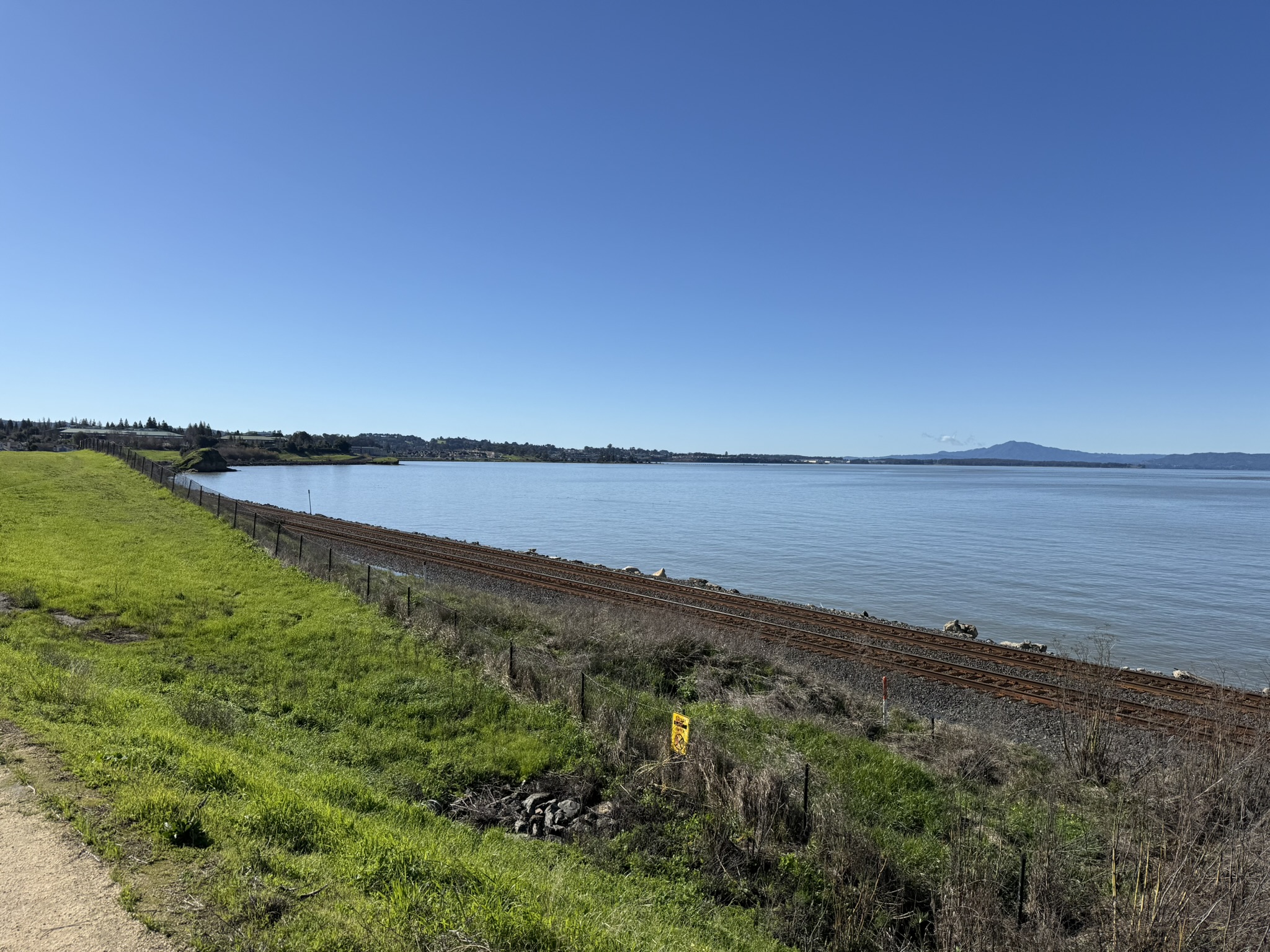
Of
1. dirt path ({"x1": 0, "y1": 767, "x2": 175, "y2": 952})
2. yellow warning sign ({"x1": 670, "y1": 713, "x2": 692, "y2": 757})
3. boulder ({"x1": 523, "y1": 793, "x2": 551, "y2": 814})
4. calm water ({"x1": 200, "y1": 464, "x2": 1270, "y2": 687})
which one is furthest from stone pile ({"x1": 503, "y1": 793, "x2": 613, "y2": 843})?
calm water ({"x1": 200, "y1": 464, "x2": 1270, "y2": 687})

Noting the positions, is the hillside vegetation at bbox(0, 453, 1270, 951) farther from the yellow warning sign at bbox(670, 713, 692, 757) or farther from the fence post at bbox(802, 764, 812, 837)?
the yellow warning sign at bbox(670, 713, 692, 757)

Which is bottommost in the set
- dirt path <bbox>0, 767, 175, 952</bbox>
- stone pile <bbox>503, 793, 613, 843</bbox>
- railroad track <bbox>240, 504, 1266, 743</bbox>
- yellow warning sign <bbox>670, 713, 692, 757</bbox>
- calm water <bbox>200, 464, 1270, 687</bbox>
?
calm water <bbox>200, 464, 1270, 687</bbox>

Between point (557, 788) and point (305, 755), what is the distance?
393 cm

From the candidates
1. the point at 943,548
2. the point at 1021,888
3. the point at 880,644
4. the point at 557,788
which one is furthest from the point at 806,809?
the point at 943,548

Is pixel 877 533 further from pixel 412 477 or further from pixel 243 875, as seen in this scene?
pixel 412 477

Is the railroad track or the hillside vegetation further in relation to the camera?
the railroad track

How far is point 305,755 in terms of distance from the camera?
10531 mm

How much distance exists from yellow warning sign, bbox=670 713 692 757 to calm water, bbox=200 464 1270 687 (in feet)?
72.6

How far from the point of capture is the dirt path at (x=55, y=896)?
16.6ft

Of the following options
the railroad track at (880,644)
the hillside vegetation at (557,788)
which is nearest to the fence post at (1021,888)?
the hillside vegetation at (557,788)

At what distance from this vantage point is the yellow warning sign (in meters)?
10.4

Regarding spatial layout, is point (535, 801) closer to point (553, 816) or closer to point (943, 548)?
point (553, 816)

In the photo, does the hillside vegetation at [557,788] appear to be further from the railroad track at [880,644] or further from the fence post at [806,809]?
the railroad track at [880,644]

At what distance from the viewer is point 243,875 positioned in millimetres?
6012
